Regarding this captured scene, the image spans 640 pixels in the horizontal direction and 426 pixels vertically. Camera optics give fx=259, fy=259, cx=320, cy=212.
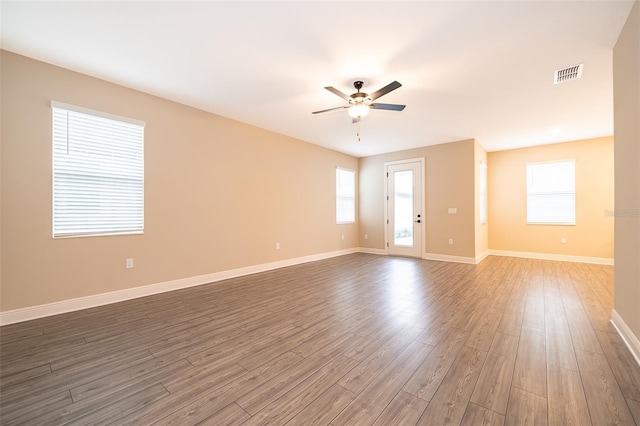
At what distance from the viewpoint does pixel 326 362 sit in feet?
6.57

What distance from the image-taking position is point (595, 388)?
170 cm

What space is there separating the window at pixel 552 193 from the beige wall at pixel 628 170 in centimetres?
459

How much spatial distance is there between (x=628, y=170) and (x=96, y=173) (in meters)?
5.53

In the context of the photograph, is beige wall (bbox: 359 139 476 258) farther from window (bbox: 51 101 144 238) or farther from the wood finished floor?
window (bbox: 51 101 144 238)

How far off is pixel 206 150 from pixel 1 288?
9.17 ft

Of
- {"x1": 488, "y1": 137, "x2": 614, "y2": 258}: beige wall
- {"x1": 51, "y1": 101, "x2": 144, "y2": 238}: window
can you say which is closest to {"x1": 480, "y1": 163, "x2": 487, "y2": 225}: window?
{"x1": 488, "y1": 137, "x2": 614, "y2": 258}: beige wall

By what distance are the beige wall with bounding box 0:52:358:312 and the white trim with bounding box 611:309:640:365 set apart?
4758 millimetres

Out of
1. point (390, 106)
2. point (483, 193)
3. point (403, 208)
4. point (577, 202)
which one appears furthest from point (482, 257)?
point (390, 106)

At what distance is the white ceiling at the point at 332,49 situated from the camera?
217 centimetres

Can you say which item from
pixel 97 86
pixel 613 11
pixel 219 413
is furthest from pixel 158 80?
pixel 613 11

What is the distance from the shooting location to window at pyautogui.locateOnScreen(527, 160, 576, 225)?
610 centimetres

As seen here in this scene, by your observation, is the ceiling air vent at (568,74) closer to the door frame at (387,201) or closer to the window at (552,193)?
the door frame at (387,201)

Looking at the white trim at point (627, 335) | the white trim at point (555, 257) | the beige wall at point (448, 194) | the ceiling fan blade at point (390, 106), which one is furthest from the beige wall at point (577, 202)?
the ceiling fan blade at point (390, 106)

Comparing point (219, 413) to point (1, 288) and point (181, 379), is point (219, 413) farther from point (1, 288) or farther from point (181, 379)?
point (1, 288)
